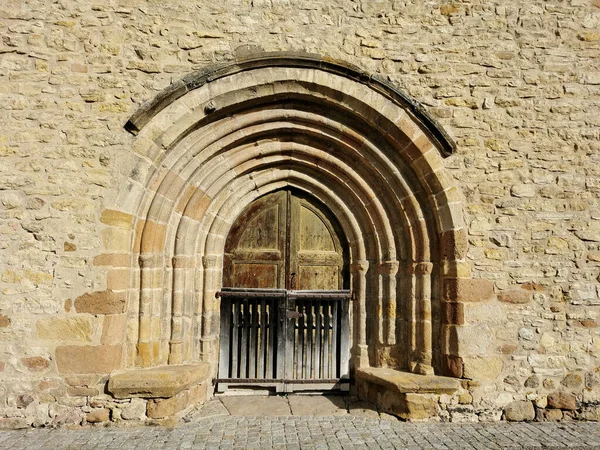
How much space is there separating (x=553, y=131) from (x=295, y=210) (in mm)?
2695

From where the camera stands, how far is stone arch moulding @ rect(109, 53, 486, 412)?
3768 mm

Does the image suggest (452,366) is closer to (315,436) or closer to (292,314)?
(315,436)

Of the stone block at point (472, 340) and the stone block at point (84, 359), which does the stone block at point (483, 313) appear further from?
the stone block at point (84, 359)

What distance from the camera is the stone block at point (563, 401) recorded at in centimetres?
370

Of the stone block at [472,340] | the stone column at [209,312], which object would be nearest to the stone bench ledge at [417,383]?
the stone block at [472,340]

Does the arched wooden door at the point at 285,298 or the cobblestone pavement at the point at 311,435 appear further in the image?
the arched wooden door at the point at 285,298

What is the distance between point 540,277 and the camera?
3768 mm

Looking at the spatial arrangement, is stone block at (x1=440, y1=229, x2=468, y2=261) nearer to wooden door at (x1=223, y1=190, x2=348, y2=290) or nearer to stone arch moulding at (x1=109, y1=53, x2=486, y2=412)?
stone arch moulding at (x1=109, y1=53, x2=486, y2=412)

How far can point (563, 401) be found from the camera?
3703 mm

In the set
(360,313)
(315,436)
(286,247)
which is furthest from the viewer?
(286,247)

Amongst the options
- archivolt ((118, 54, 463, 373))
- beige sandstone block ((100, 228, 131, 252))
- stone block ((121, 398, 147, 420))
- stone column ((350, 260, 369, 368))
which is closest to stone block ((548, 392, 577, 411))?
archivolt ((118, 54, 463, 373))

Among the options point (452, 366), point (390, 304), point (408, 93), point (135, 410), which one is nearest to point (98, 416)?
point (135, 410)

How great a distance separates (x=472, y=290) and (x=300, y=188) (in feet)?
6.73

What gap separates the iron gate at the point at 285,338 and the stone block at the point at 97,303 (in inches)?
44.1
